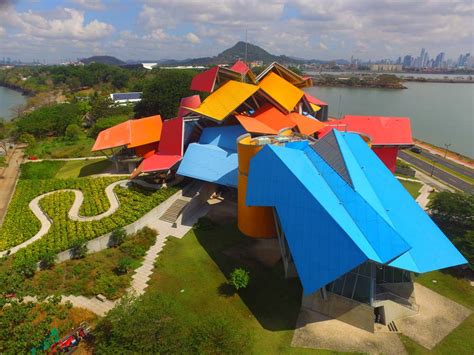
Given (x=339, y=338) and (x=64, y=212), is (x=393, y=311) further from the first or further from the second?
→ (x=64, y=212)

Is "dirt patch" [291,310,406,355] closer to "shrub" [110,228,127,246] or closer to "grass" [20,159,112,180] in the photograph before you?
"shrub" [110,228,127,246]

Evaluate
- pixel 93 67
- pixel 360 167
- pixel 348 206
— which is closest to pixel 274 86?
pixel 360 167

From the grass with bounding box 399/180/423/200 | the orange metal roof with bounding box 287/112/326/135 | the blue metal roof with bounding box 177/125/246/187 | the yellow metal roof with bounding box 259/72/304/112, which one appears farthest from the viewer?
the grass with bounding box 399/180/423/200

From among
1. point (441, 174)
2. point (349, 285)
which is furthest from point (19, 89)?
point (349, 285)

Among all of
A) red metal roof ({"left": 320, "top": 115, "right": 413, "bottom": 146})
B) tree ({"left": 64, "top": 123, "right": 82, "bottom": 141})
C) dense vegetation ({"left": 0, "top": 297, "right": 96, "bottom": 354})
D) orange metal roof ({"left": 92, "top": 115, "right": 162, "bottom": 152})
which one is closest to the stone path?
tree ({"left": 64, "top": 123, "right": 82, "bottom": 141})

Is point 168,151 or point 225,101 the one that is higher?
point 225,101

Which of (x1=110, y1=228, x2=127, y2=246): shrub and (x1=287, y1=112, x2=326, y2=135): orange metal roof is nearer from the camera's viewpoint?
(x1=110, y1=228, x2=127, y2=246): shrub

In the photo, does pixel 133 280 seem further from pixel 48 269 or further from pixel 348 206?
pixel 348 206
